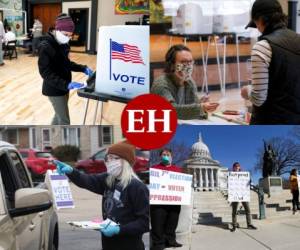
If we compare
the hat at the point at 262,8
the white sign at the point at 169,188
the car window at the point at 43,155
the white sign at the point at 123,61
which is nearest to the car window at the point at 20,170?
the car window at the point at 43,155

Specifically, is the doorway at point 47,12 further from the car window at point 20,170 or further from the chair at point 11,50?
the car window at point 20,170

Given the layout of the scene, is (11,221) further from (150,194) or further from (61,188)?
(150,194)

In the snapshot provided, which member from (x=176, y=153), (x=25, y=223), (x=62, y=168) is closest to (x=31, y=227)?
(x=25, y=223)

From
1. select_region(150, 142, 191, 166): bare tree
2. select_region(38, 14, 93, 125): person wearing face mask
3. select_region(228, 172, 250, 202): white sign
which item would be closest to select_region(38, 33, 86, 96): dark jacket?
select_region(38, 14, 93, 125): person wearing face mask

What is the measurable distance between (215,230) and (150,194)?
1.40ft

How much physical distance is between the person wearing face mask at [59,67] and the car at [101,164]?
25cm

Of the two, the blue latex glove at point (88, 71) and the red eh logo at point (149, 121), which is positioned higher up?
the blue latex glove at point (88, 71)

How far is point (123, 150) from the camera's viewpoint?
11.2 ft

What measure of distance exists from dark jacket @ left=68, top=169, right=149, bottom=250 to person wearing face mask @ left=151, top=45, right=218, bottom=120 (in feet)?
1.56

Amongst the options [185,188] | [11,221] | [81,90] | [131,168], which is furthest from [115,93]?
[11,221]

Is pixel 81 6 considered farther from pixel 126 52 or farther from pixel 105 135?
pixel 105 135

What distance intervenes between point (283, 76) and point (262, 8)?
0.37m

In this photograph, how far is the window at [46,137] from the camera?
3.36 m

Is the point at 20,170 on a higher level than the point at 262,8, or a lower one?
lower
